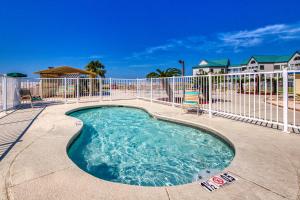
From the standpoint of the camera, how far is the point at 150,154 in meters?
3.71

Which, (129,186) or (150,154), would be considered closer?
(129,186)

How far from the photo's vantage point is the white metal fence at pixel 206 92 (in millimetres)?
4984

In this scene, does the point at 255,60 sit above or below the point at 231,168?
above

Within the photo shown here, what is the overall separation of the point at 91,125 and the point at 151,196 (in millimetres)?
4814

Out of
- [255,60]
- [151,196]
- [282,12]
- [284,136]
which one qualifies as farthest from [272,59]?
[151,196]

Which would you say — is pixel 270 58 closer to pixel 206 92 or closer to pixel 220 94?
pixel 206 92

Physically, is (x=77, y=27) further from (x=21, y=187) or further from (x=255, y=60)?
(x=255, y=60)

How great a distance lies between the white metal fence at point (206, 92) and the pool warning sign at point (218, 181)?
2.88m

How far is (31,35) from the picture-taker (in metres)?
28.4

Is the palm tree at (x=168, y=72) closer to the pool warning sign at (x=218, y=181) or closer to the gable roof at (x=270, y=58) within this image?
the pool warning sign at (x=218, y=181)

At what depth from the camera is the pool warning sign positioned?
6.45 feet

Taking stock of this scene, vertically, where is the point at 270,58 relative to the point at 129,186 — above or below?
above

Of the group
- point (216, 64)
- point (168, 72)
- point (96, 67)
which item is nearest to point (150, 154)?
point (168, 72)

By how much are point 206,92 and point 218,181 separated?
5.94m
